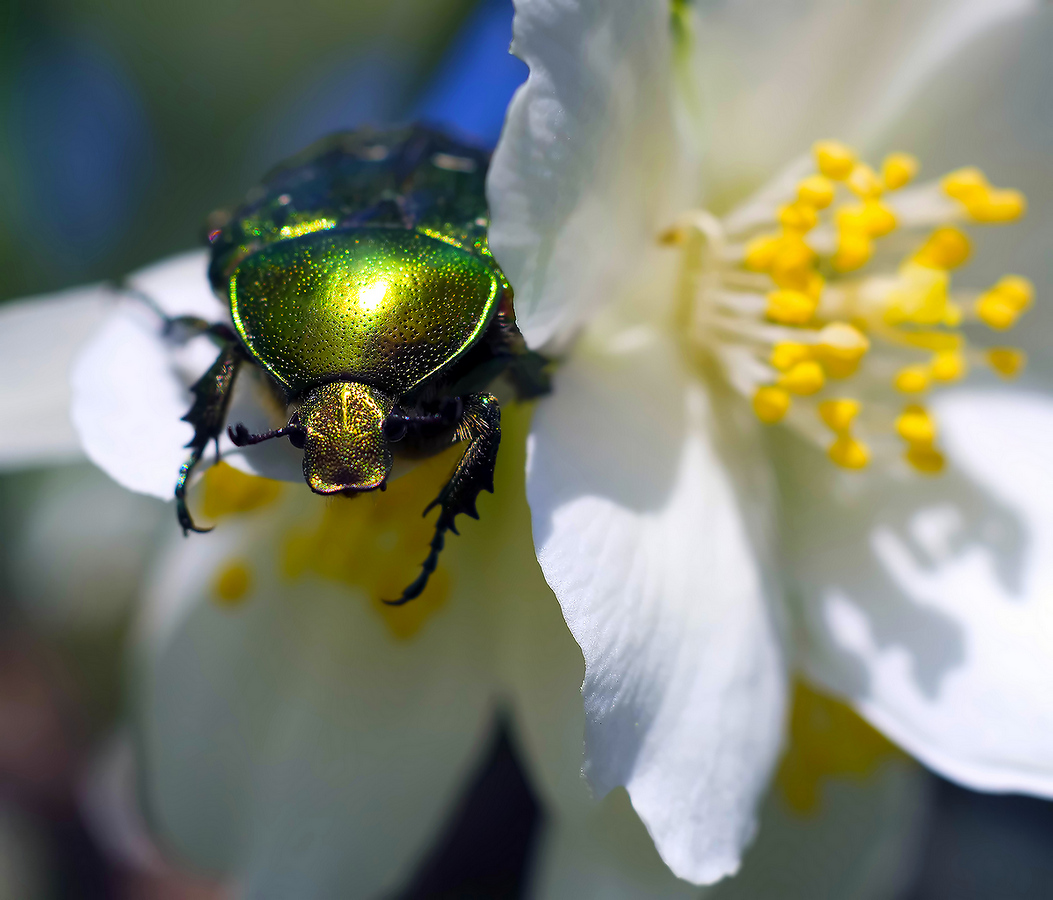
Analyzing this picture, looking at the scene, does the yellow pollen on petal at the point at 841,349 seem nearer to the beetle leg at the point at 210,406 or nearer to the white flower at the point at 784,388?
the white flower at the point at 784,388

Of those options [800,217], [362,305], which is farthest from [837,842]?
[362,305]

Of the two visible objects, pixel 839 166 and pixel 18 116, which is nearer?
pixel 839 166

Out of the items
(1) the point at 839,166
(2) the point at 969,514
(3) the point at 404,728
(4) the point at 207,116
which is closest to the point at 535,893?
(3) the point at 404,728

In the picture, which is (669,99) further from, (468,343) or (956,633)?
(956,633)

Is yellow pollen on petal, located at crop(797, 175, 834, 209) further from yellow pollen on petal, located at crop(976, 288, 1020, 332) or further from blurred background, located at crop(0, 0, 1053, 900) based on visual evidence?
blurred background, located at crop(0, 0, 1053, 900)

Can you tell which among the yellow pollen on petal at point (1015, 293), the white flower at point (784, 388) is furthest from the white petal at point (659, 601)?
the yellow pollen on petal at point (1015, 293)

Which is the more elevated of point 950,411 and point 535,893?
point 950,411

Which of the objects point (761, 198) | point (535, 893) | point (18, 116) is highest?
point (761, 198)
